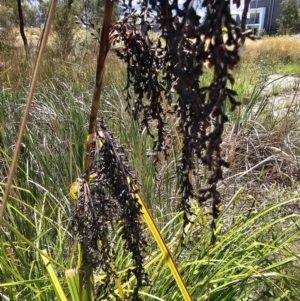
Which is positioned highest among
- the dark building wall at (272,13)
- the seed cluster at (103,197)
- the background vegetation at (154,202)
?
the dark building wall at (272,13)

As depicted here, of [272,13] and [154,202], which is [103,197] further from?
[272,13]

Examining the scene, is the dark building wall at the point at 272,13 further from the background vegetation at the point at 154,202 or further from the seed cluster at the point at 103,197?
the seed cluster at the point at 103,197

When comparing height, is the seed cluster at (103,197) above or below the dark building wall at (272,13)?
below

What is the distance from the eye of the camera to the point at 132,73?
18.1 inches

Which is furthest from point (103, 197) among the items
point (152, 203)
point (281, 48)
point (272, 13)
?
point (272, 13)

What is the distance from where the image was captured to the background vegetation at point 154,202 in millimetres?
856

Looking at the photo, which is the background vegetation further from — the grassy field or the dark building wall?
the dark building wall

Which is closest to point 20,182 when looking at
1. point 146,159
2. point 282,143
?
point 146,159

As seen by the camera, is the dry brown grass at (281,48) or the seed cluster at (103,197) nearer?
the seed cluster at (103,197)

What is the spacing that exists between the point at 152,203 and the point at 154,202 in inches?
0.5

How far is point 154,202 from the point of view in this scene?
4.25 feet

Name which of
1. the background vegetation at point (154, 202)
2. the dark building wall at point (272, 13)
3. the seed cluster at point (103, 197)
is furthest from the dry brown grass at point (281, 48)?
the dark building wall at point (272, 13)

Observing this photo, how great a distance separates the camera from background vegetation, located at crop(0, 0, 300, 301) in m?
0.86

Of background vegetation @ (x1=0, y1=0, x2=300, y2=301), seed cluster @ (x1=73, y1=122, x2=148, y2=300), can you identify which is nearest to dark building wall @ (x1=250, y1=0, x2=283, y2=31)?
background vegetation @ (x1=0, y1=0, x2=300, y2=301)
